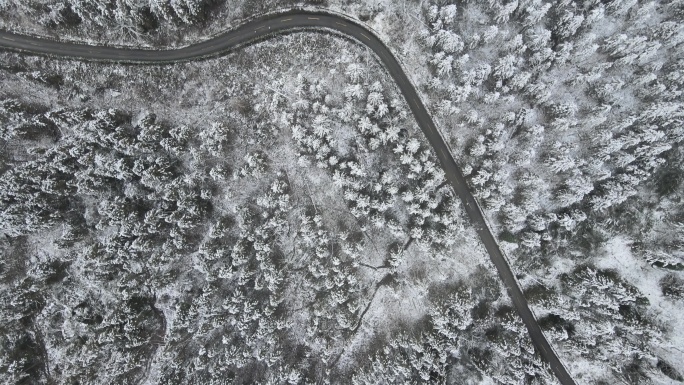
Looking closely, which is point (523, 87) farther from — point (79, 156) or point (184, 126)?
point (79, 156)

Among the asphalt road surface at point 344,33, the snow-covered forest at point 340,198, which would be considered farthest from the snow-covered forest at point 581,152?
the asphalt road surface at point 344,33

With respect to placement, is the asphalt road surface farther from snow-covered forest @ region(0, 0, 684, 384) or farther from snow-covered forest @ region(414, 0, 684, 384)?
snow-covered forest @ region(414, 0, 684, 384)

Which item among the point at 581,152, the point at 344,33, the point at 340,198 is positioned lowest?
the point at 340,198

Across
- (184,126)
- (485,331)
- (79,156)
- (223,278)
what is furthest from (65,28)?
(485,331)

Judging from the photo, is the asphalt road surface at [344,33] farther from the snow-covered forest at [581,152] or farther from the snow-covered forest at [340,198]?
the snow-covered forest at [581,152]

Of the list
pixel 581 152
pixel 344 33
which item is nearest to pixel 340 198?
pixel 344 33

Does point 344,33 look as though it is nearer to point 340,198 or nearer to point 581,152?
point 340,198
